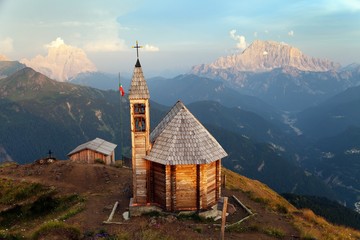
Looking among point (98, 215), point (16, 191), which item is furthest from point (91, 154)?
point (98, 215)

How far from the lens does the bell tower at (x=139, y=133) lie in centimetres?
2614

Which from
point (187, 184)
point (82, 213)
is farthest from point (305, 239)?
point (82, 213)

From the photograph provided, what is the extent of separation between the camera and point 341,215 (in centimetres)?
9638

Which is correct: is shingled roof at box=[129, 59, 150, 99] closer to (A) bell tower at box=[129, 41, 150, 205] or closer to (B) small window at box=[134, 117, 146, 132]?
(A) bell tower at box=[129, 41, 150, 205]

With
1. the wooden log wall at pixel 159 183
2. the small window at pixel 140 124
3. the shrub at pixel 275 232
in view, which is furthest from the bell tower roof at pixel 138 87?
the shrub at pixel 275 232

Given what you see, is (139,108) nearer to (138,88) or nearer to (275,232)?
(138,88)

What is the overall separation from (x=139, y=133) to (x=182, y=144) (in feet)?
13.1

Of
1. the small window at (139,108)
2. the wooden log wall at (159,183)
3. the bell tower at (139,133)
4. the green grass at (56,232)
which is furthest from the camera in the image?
the small window at (139,108)

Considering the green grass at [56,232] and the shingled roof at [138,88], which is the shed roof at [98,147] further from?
the green grass at [56,232]

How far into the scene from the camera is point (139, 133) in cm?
2628

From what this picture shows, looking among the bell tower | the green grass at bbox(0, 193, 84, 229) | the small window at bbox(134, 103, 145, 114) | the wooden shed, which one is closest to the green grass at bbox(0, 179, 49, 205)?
the green grass at bbox(0, 193, 84, 229)

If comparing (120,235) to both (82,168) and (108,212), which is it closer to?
(108,212)

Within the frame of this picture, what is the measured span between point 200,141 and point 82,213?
12837 mm

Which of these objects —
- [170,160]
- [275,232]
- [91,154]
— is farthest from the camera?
[91,154]
